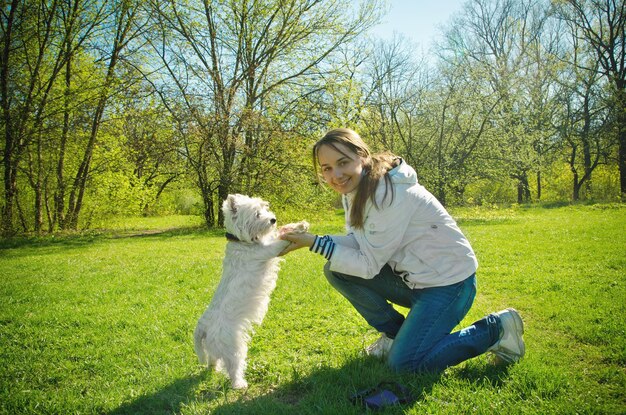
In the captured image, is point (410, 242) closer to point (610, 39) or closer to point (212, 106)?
point (212, 106)

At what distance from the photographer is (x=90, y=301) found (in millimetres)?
5617

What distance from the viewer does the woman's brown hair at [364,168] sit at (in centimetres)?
303

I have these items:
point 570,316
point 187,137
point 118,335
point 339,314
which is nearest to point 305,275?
point 339,314

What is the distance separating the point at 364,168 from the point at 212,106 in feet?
48.4

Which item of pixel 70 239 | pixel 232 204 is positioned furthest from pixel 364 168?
pixel 70 239

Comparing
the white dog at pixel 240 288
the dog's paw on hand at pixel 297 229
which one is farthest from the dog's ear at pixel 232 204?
the dog's paw on hand at pixel 297 229

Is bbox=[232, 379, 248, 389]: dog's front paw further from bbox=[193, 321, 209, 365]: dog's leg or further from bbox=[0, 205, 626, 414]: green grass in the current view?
bbox=[193, 321, 209, 365]: dog's leg

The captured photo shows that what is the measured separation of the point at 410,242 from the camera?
3.07m

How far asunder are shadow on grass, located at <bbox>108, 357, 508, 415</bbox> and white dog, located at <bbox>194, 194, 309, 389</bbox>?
236 millimetres

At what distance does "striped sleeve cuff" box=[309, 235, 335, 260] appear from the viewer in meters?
3.12

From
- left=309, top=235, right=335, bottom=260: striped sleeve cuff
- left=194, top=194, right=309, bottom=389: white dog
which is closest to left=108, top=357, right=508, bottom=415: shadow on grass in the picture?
left=194, top=194, right=309, bottom=389: white dog

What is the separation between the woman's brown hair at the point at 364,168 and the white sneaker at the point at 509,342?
138cm

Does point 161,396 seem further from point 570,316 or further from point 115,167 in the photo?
point 115,167

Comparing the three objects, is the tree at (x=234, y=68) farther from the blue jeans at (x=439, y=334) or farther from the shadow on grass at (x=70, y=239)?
the blue jeans at (x=439, y=334)
